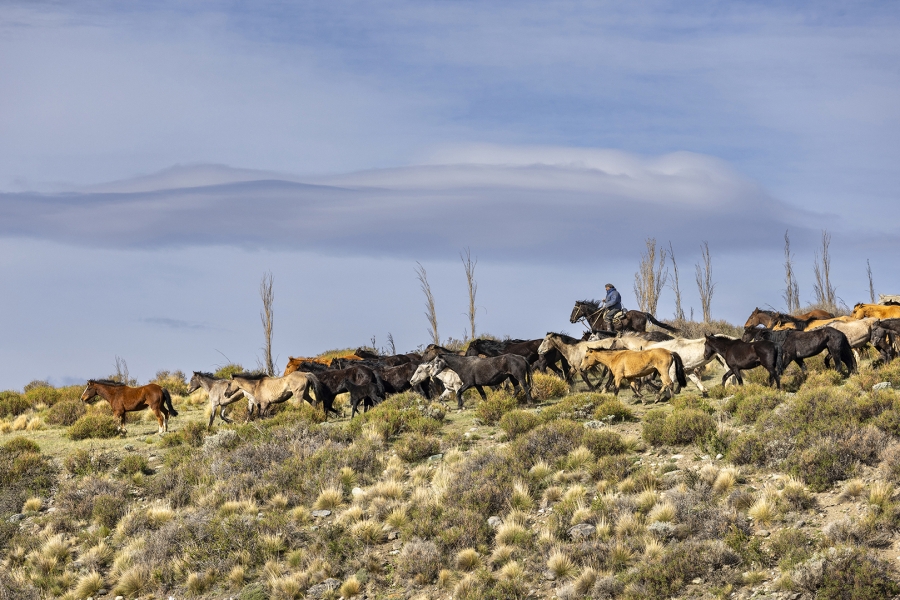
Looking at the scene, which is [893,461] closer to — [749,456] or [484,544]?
[749,456]

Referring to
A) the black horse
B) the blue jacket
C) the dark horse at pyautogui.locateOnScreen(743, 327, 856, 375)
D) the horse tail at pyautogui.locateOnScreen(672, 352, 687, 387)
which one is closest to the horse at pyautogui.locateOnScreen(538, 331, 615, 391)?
the black horse

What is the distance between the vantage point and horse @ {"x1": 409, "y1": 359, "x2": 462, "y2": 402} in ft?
79.4

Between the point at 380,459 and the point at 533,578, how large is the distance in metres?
6.10

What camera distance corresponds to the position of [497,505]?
1633 centimetres

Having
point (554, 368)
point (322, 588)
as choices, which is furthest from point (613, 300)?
point (322, 588)

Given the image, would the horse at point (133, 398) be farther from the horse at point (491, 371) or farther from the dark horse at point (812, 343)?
the dark horse at point (812, 343)

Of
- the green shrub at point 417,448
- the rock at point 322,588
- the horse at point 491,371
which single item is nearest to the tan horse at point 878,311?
the horse at point 491,371

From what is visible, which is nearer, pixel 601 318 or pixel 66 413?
pixel 66 413

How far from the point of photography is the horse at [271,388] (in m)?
24.2

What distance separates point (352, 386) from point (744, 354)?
34.8 ft

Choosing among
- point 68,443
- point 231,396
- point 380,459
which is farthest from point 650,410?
point 68,443

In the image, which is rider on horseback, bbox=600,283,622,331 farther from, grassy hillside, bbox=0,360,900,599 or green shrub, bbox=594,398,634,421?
green shrub, bbox=594,398,634,421

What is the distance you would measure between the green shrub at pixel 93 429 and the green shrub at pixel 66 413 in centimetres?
341

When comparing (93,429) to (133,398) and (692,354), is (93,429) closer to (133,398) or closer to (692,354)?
(133,398)
